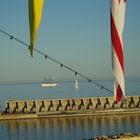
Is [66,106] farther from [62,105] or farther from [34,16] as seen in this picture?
[34,16]

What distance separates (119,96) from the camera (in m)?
5.89

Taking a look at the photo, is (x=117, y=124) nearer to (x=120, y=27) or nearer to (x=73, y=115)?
(x=73, y=115)

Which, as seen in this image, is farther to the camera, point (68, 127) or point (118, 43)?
point (68, 127)

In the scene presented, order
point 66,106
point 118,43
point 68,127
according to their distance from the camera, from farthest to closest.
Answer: point 66,106 < point 68,127 < point 118,43

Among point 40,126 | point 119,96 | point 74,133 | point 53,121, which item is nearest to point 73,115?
point 53,121

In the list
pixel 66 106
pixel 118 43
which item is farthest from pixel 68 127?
pixel 118 43

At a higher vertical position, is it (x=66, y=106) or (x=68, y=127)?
(x=66, y=106)

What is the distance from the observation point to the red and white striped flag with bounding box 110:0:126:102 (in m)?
5.54

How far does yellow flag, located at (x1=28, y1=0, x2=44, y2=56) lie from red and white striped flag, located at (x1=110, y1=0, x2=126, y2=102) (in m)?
1.26

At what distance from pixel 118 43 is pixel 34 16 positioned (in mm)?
1502

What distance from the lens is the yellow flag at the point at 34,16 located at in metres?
4.54

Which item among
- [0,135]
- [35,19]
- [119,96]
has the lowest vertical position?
[0,135]

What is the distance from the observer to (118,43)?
5.71m

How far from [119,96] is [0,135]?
47.0 m
